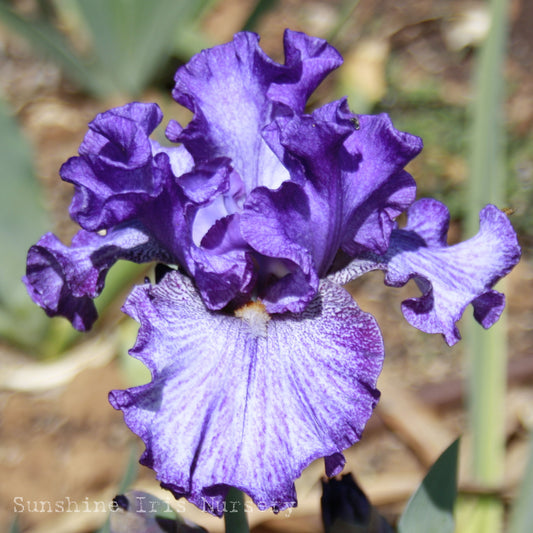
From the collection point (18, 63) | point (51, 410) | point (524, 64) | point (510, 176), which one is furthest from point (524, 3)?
point (51, 410)

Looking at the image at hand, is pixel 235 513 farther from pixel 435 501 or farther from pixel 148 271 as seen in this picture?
pixel 148 271

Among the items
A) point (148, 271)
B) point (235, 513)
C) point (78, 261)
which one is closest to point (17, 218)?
point (148, 271)

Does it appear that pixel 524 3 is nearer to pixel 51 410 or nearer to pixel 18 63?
pixel 18 63

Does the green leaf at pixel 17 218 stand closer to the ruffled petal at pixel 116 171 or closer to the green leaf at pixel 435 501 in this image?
the ruffled petal at pixel 116 171

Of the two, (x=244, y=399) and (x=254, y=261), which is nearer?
(x=244, y=399)

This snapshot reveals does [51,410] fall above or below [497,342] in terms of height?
above

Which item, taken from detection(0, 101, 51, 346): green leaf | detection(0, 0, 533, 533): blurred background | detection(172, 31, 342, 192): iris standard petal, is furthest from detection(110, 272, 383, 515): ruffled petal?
detection(0, 101, 51, 346): green leaf
